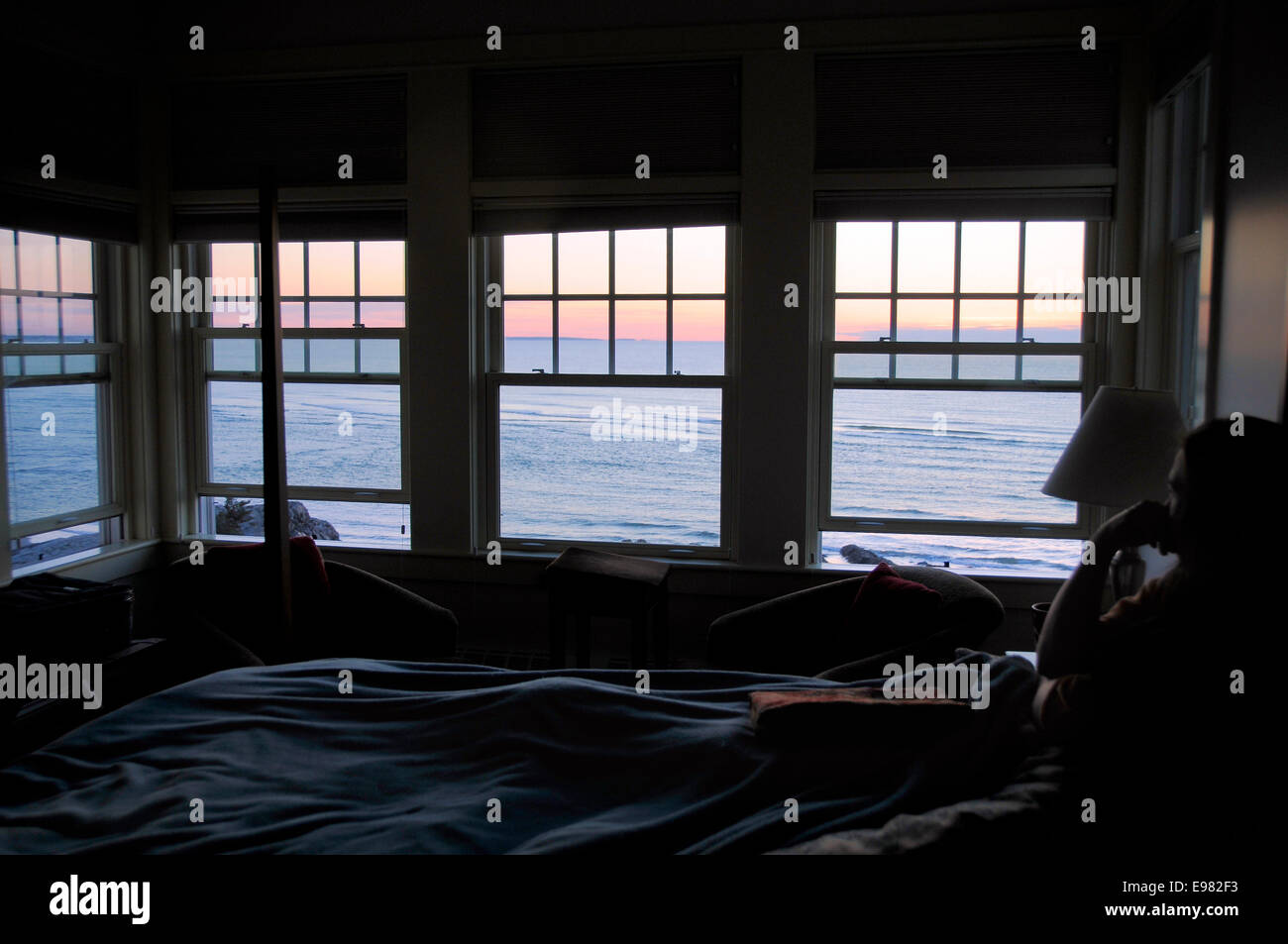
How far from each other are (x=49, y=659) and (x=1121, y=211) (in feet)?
14.3

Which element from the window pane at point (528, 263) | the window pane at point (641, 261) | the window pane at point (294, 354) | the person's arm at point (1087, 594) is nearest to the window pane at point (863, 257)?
the window pane at point (641, 261)

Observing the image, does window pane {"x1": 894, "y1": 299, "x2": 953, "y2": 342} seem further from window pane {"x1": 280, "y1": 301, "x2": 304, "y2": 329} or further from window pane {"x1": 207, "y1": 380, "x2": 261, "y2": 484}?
window pane {"x1": 207, "y1": 380, "x2": 261, "y2": 484}

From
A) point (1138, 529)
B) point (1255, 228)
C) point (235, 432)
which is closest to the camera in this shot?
point (1138, 529)

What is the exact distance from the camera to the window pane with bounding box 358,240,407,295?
4.89m

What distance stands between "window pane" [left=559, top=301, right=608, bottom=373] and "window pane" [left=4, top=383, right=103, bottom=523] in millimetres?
2231

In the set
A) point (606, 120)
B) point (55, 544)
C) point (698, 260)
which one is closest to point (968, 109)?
point (698, 260)

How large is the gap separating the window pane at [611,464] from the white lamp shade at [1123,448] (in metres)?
1.90

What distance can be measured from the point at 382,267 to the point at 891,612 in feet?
9.54

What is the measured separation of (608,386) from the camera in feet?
15.7

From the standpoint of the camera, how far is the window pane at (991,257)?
4.36 meters

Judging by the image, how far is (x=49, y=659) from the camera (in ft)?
11.5

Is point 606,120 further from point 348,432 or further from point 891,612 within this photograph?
point 891,612
